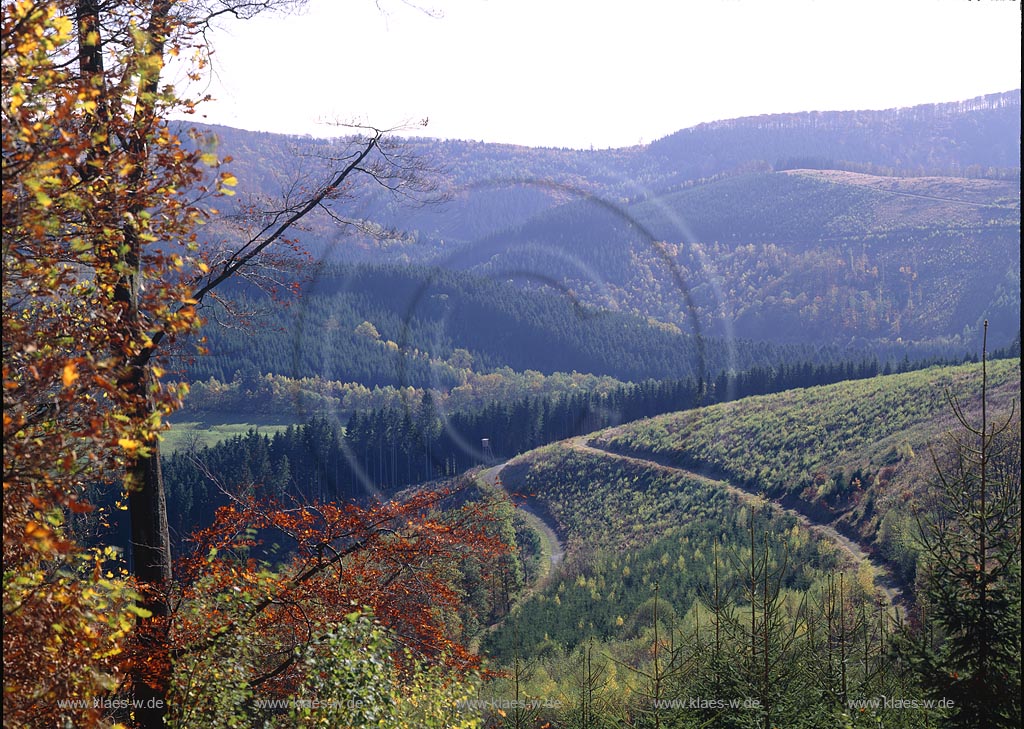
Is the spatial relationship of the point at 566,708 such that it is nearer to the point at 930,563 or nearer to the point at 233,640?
the point at 930,563

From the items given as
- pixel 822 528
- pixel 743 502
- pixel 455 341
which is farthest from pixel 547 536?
pixel 455 341

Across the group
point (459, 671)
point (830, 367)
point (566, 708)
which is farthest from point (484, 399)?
point (459, 671)

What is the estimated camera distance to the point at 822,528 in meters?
39.7

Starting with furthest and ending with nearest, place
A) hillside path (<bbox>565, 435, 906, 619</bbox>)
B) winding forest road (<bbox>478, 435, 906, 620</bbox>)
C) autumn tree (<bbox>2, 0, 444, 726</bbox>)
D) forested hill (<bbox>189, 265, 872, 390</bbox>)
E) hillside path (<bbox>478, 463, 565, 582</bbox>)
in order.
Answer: forested hill (<bbox>189, 265, 872, 390</bbox>) → hillside path (<bbox>478, 463, 565, 582</bbox>) → winding forest road (<bbox>478, 435, 906, 620</bbox>) → hillside path (<bbox>565, 435, 906, 619</bbox>) → autumn tree (<bbox>2, 0, 444, 726</bbox>)

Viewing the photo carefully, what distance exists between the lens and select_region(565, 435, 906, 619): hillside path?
2831cm

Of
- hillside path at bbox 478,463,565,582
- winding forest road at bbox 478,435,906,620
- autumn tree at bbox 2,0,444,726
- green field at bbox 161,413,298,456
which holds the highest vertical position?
autumn tree at bbox 2,0,444,726

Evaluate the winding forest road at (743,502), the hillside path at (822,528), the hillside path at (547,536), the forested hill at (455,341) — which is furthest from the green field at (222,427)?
the hillside path at (822,528)

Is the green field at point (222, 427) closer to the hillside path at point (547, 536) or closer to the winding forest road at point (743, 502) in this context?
the winding forest road at point (743, 502)

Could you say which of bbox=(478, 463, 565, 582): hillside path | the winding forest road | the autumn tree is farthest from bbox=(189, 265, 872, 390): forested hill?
the autumn tree

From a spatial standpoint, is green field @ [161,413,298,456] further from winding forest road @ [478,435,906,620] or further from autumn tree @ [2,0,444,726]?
autumn tree @ [2,0,444,726]

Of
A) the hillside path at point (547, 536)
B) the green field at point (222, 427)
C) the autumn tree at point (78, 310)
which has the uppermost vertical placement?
the autumn tree at point (78, 310)

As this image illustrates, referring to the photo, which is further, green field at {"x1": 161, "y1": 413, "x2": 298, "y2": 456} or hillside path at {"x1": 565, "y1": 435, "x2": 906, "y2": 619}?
green field at {"x1": 161, "y1": 413, "x2": 298, "y2": 456}

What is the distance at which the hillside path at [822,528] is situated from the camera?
92.9 ft

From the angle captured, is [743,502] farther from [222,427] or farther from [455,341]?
[455,341]
